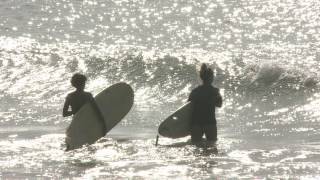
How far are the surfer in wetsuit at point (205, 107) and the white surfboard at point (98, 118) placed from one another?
1.68 meters

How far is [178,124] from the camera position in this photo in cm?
1108

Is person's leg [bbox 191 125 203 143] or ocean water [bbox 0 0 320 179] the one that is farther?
person's leg [bbox 191 125 203 143]

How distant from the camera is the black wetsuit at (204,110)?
1054cm

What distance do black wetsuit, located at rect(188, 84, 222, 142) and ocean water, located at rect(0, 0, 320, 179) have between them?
1.07ft

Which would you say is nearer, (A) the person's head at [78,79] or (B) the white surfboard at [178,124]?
(A) the person's head at [78,79]

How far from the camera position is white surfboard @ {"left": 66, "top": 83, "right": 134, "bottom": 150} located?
1102cm

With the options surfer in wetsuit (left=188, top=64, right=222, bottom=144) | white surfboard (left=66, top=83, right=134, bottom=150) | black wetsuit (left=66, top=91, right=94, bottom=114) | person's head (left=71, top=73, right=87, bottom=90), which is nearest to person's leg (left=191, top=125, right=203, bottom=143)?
surfer in wetsuit (left=188, top=64, right=222, bottom=144)

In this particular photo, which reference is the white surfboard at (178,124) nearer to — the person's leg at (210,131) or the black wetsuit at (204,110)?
the black wetsuit at (204,110)

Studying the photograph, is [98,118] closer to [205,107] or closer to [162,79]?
[205,107]

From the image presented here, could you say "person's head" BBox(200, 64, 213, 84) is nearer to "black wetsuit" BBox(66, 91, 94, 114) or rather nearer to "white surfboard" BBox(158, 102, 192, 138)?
"white surfboard" BBox(158, 102, 192, 138)

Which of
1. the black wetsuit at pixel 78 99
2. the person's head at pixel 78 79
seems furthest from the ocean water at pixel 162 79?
the person's head at pixel 78 79

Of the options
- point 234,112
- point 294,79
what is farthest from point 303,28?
point 234,112

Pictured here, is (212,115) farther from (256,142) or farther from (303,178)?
(303,178)

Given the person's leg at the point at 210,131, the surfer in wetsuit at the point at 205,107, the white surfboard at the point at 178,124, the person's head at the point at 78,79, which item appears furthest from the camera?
the white surfboard at the point at 178,124
